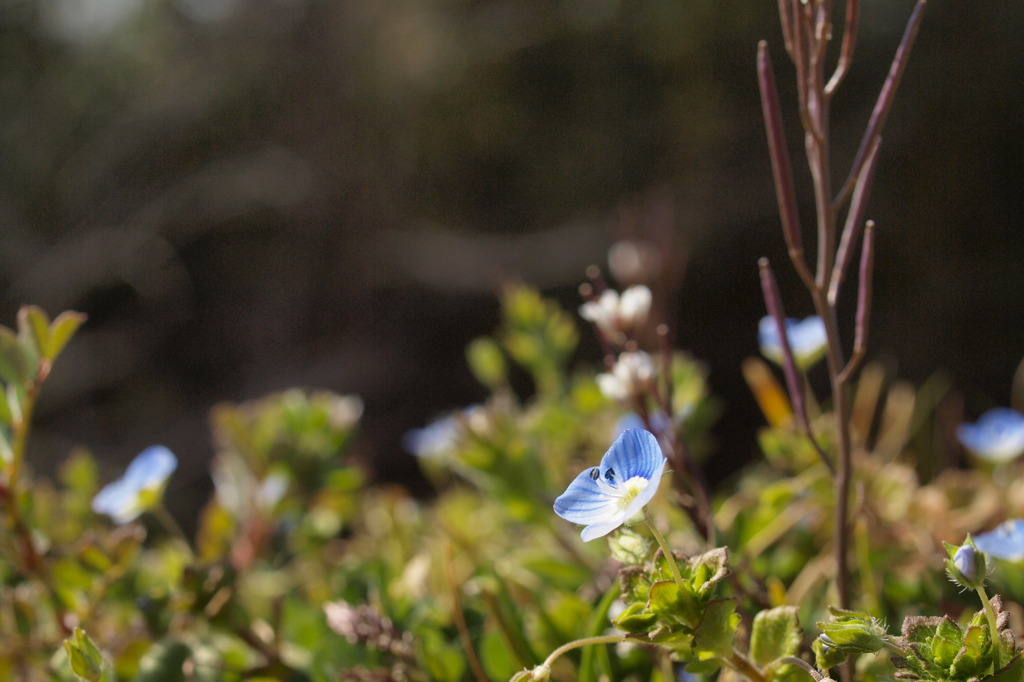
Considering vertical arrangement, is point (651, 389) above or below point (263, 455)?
above

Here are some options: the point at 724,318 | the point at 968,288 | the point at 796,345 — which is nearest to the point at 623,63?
the point at 724,318

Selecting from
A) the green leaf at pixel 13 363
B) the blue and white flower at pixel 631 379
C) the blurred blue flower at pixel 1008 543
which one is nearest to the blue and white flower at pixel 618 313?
the blue and white flower at pixel 631 379

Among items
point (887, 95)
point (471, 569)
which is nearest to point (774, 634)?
point (887, 95)

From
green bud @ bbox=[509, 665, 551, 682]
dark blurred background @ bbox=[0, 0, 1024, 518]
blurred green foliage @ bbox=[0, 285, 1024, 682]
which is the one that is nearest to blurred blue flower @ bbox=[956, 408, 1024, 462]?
blurred green foliage @ bbox=[0, 285, 1024, 682]

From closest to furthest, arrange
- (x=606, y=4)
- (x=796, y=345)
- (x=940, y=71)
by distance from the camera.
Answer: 1. (x=796, y=345)
2. (x=940, y=71)
3. (x=606, y=4)

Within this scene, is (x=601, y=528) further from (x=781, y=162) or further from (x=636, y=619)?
(x=781, y=162)

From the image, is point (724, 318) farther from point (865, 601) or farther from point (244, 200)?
point (865, 601)

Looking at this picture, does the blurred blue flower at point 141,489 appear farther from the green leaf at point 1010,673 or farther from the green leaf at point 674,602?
the green leaf at point 1010,673
